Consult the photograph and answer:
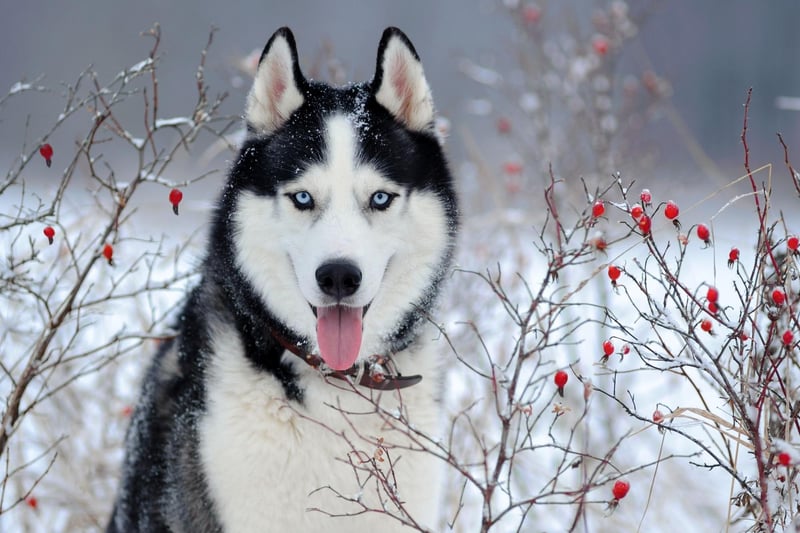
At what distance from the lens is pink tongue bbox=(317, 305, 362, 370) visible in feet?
7.65

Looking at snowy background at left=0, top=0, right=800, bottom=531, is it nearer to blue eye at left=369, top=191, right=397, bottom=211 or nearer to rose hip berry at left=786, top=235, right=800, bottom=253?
rose hip berry at left=786, top=235, right=800, bottom=253

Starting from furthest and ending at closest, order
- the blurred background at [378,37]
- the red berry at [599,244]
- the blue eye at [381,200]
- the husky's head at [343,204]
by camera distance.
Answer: the blurred background at [378,37], the blue eye at [381,200], the husky's head at [343,204], the red berry at [599,244]

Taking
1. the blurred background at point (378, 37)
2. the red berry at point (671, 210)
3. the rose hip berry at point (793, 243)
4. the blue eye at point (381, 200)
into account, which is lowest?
the rose hip berry at point (793, 243)

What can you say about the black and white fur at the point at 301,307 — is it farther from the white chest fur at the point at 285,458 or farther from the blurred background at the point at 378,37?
the blurred background at the point at 378,37

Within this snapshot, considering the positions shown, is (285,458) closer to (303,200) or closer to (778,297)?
(303,200)

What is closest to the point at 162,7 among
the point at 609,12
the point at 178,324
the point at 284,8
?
the point at 284,8

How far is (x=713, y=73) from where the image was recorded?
2619 cm

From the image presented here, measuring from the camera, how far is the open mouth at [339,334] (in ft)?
7.65

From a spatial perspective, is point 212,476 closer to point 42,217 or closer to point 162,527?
point 162,527

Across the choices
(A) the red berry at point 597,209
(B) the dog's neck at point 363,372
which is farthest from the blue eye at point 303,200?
(A) the red berry at point 597,209

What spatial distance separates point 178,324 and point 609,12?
403 centimetres

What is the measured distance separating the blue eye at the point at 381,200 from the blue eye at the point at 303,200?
18cm

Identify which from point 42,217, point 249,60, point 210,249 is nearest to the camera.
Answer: point 42,217

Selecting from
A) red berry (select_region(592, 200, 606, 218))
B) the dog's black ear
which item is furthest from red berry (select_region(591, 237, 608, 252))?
the dog's black ear
